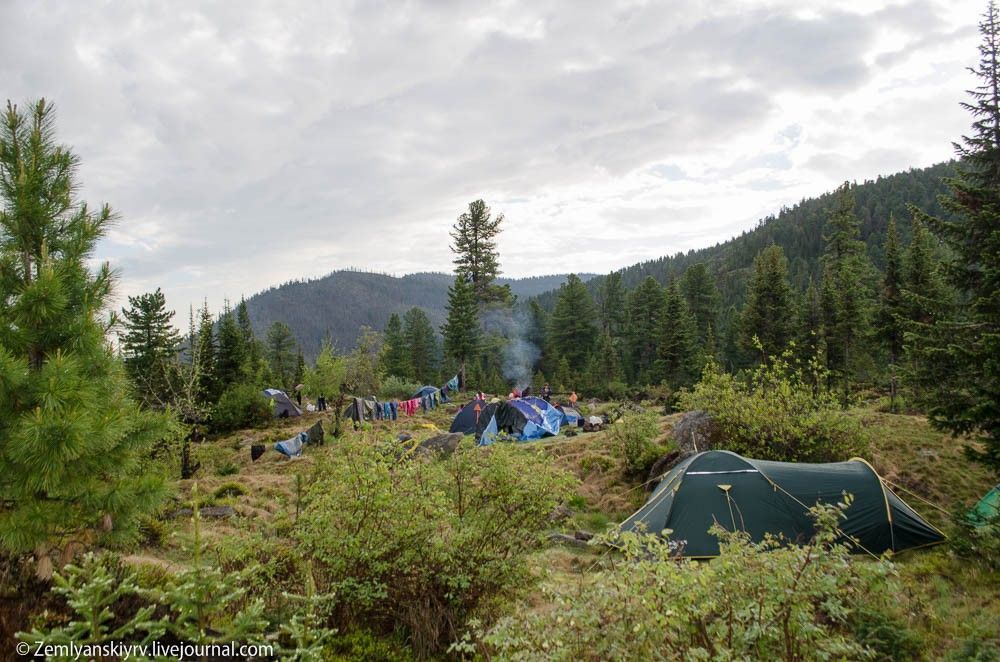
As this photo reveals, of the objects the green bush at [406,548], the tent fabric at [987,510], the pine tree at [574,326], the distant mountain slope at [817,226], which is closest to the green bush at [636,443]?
the tent fabric at [987,510]

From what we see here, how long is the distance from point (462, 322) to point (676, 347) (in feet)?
52.0

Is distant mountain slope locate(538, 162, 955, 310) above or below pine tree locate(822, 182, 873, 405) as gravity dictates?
above

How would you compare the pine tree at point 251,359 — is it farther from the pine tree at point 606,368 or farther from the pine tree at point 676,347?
the pine tree at point 676,347

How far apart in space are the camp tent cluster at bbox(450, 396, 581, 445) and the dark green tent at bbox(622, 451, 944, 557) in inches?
439

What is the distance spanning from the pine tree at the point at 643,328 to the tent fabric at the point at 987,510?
123 feet

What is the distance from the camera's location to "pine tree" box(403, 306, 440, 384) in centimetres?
5469

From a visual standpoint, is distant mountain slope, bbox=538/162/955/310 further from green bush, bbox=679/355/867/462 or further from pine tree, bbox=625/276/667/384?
green bush, bbox=679/355/867/462

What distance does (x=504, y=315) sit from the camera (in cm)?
4028

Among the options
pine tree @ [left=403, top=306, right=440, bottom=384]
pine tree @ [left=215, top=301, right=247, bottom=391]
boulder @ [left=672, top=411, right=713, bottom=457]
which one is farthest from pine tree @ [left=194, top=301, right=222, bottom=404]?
pine tree @ [left=403, top=306, right=440, bottom=384]

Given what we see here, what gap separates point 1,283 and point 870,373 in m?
42.0

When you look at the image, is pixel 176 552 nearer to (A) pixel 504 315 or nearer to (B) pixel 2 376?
(B) pixel 2 376

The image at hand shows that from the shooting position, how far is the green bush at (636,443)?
1280cm

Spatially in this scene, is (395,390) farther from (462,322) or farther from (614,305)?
(614,305)

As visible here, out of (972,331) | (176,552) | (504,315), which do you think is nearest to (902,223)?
(504,315)
